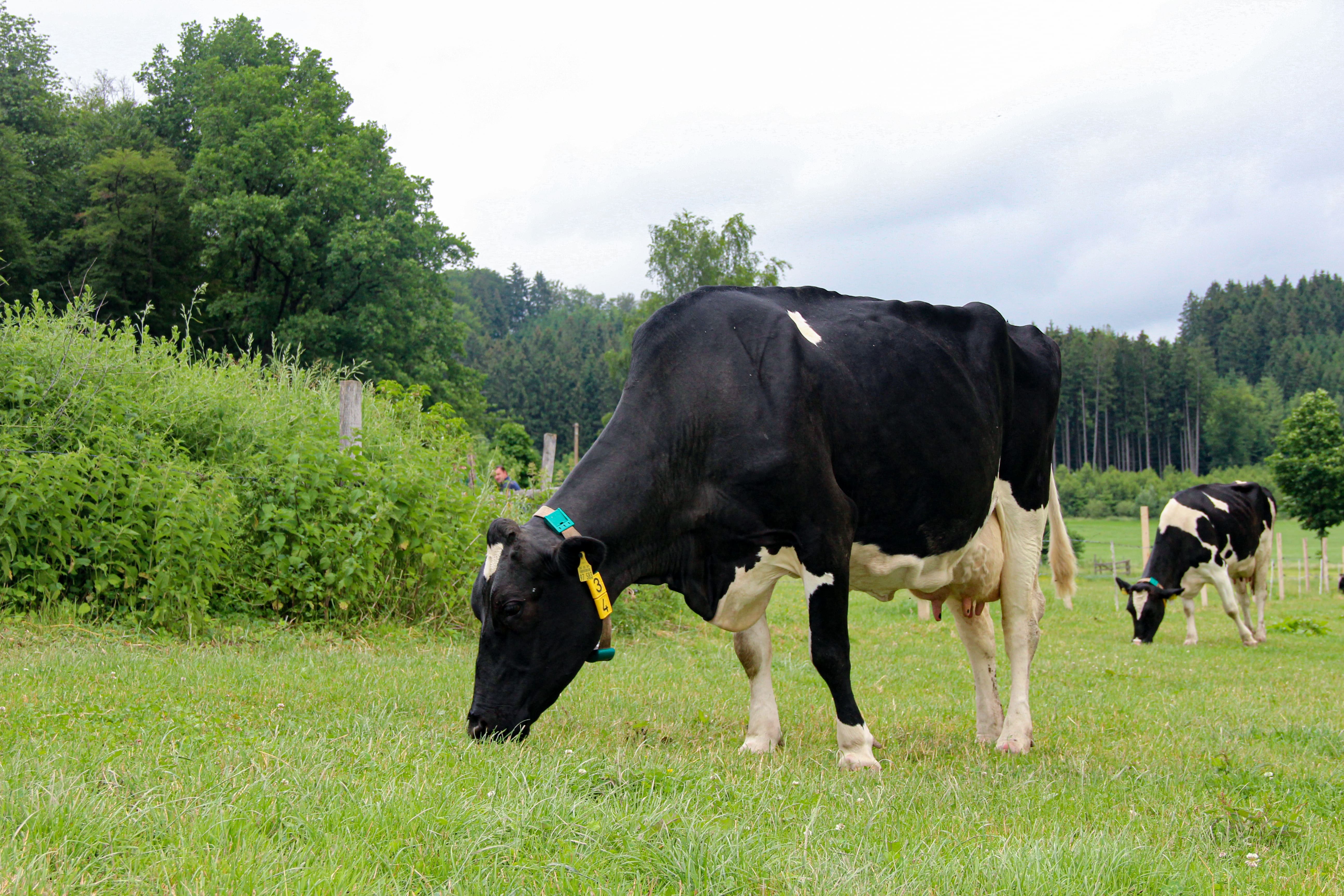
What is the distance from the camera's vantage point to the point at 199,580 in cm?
820

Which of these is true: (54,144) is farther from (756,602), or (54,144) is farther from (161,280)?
(756,602)

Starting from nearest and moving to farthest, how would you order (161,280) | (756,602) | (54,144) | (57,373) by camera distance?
(756,602), (57,373), (161,280), (54,144)

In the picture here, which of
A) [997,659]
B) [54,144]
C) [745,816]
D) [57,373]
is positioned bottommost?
[997,659]

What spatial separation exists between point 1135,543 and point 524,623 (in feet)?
196

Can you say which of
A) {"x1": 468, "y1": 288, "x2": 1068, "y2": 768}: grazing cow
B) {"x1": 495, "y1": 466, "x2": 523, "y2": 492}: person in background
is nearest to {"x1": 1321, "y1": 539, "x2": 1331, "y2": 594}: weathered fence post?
{"x1": 495, "y1": 466, "x2": 523, "y2": 492}: person in background

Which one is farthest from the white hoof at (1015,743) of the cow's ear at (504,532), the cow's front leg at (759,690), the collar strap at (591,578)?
the cow's ear at (504,532)

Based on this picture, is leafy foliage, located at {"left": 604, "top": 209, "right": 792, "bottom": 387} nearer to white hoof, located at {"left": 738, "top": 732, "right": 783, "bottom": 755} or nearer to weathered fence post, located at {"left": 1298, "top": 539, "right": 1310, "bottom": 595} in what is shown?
weathered fence post, located at {"left": 1298, "top": 539, "right": 1310, "bottom": 595}

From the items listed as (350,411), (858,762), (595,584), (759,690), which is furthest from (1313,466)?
(595,584)

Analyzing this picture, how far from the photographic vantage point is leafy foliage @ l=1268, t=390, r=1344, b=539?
1067 inches

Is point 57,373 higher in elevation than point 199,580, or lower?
higher

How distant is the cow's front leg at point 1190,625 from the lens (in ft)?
50.7

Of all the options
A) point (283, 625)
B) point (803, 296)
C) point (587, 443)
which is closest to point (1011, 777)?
point (803, 296)

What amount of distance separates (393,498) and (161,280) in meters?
32.0

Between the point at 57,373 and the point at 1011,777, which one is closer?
the point at 1011,777
